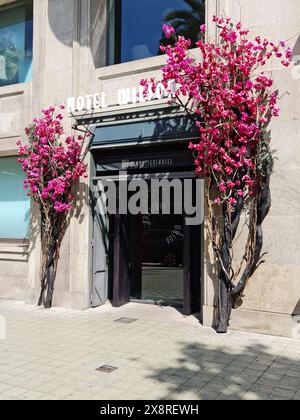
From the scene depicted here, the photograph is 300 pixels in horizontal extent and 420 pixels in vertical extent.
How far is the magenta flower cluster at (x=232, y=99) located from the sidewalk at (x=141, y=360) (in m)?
2.31

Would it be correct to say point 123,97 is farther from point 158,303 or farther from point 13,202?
point 158,303

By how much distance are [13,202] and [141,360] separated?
615 centimetres

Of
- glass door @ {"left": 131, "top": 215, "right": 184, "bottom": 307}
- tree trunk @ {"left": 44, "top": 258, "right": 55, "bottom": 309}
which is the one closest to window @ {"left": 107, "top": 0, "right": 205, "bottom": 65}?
glass door @ {"left": 131, "top": 215, "right": 184, "bottom": 307}

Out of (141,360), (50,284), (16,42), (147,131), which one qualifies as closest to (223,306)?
(141,360)

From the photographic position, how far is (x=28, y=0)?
9992 millimetres

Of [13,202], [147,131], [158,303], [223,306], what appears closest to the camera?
[223,306]

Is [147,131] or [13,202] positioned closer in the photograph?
[147,131]

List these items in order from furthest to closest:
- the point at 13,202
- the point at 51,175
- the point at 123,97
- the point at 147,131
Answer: the point at 13,202
the point at 51,175
the point at 123,97
the point at 147,131

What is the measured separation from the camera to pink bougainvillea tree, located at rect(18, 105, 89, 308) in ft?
27.5

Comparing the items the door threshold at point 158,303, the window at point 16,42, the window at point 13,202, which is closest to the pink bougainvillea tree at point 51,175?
the window at point 13,202

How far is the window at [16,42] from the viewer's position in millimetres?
10055

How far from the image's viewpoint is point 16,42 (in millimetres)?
10336

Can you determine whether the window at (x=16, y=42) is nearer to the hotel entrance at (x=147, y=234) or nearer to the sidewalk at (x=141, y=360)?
the hotel entrance at (x=147, y=234)

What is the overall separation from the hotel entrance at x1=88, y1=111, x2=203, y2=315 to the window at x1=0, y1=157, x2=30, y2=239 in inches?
86.9
